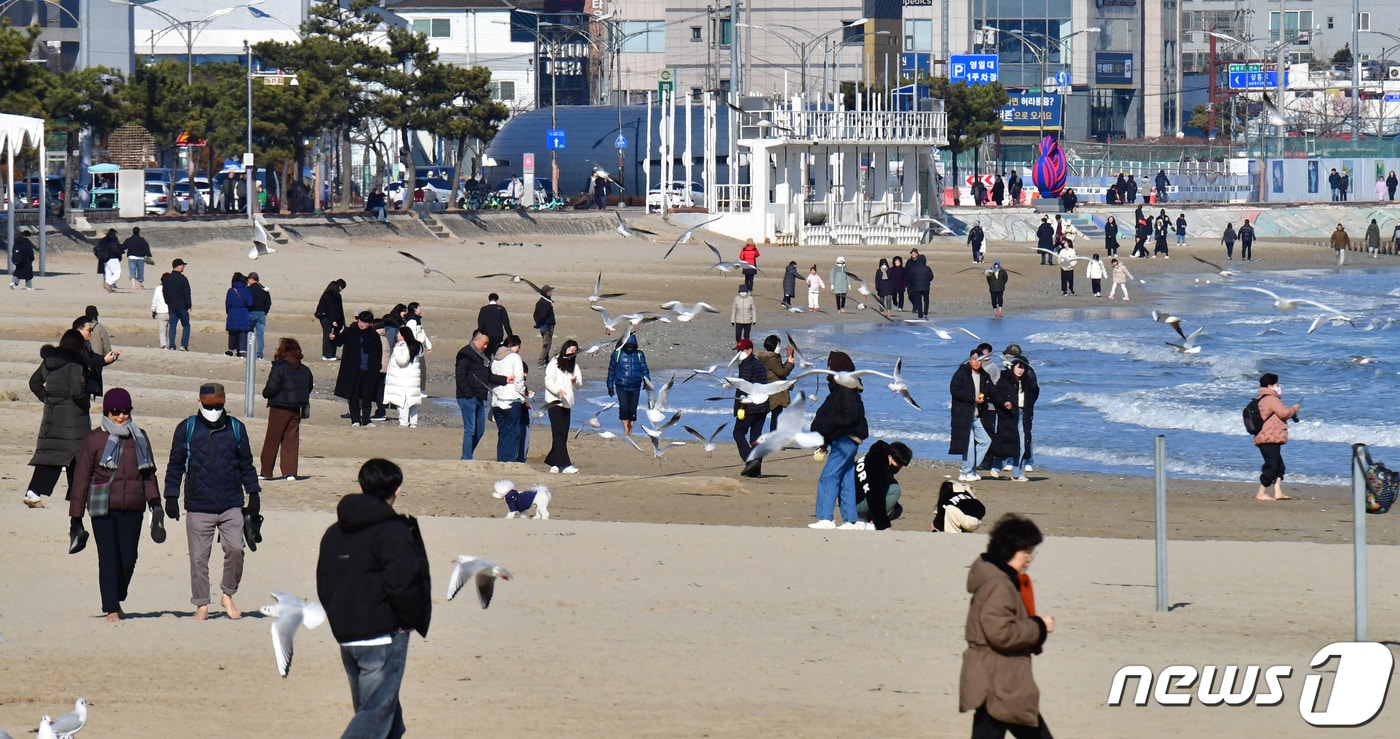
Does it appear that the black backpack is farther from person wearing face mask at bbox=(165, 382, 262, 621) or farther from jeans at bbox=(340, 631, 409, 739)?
jeans at bbox=(340, 631, 409, 739)

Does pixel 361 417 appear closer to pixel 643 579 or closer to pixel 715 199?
pixel 643 579

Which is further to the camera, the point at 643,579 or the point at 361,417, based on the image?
the point at 361,417


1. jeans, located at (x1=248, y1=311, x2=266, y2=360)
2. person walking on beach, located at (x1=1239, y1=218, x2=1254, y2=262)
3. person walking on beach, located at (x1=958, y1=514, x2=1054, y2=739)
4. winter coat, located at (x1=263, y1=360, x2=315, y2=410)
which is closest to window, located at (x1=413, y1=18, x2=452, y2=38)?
person walking on beach, located at (x1=1239, y1=218, x2=1254, y2=262)

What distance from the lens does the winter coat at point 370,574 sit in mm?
6105

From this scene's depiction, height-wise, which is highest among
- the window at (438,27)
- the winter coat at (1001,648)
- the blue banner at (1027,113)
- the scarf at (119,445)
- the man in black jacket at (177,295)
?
the window at (438,27)

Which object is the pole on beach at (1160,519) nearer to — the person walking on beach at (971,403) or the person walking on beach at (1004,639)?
the person walking on beach at (1004,639)

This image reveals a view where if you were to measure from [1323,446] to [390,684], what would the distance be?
54.6 ft

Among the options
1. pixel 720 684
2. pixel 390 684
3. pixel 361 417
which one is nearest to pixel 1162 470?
pixel 720 684

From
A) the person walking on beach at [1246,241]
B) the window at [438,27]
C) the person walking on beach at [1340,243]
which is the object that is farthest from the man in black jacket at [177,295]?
the window at [438,27]

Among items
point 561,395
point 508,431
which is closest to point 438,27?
point 508,431

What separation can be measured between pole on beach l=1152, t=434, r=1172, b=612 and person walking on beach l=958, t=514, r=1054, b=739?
11.1ft

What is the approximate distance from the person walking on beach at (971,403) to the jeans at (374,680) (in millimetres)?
10428

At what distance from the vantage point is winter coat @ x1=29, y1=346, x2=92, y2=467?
40.2 feet

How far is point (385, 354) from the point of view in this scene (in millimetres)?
21953
